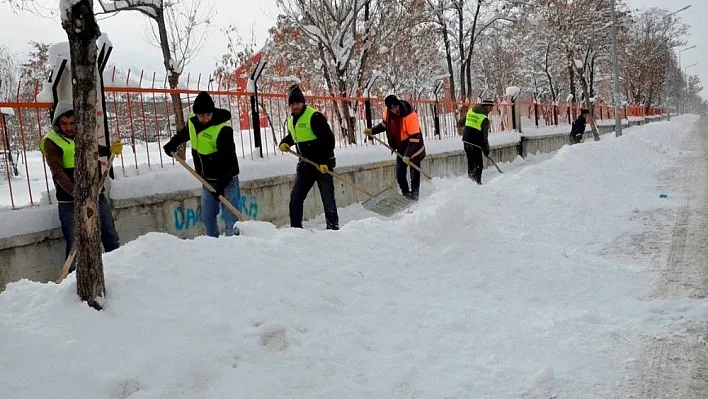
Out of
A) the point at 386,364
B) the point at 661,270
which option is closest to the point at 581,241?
the point at 661,270

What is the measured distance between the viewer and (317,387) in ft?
9.02

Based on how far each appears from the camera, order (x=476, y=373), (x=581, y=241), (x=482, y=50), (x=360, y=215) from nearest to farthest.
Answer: (x=476, y=373) < (x=581, y=241) < (x=360, y=215) < (x=482, y=50)

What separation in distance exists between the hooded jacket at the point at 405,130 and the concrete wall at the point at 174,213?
708mm

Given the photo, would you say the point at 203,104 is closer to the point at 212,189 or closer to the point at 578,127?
the point at 212,189

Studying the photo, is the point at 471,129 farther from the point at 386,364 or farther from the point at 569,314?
the point at 386,364

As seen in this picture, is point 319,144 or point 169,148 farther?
point 319,144

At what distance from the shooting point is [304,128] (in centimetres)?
662

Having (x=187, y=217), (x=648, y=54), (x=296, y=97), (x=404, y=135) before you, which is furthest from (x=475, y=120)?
(x=648, y=54)

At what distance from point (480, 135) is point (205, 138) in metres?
6.26

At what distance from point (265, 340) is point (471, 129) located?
333 inches

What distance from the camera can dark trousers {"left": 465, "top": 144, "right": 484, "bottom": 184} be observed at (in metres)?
10.8

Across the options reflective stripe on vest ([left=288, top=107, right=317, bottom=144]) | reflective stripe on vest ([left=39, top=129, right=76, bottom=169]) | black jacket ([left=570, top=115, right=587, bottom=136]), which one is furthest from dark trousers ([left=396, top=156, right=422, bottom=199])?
black jacket ([left=570, top=115, right=587, bottom=136])

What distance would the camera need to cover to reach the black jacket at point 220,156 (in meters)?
5.61

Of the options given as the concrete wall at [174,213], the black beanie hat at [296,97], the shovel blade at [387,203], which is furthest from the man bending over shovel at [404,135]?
the black beanie hat at [296,97]
